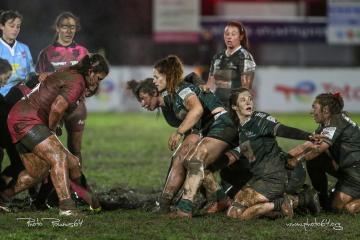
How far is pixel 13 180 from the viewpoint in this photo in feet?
30.1

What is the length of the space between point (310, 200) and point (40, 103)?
9.44ft

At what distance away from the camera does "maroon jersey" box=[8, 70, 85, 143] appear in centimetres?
830

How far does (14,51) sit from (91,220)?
319cm

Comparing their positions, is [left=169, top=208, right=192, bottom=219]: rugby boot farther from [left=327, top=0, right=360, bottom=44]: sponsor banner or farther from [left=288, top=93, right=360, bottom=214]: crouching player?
[left=327, top=0, right=360, bottom=44]: sponsor banner

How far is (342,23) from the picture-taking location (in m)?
28.1

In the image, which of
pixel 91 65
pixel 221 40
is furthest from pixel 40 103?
pixel 221 40

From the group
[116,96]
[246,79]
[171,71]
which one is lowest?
[116,96]

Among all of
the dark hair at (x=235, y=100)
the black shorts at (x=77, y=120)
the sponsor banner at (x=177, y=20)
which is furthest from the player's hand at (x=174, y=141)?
the sponsor banner at (x=177, y=20)

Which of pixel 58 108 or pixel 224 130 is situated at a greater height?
pixel 58 108

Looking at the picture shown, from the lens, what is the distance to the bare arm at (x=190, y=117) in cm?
810

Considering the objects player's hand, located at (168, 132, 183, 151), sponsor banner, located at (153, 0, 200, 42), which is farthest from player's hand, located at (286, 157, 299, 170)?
sponsor banner, located at (153, 0, 200, 42)

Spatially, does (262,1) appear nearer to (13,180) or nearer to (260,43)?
(260,43)

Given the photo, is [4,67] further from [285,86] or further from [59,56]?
[285,86]

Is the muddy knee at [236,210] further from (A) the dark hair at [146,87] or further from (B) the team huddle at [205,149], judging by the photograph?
(A) the dark hair at [146,87]
